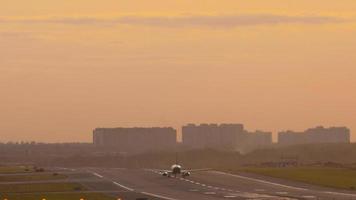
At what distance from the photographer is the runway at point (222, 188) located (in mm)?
89812

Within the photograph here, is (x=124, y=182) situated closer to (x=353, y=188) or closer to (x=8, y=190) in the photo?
(x=8, y=190)

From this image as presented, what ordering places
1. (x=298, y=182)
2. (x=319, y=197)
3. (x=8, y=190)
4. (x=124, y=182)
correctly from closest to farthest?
1. (x=319, y=197)
2. (x=8, y=190)
3. (x=298, y=182)
4. (x=124, y=182)

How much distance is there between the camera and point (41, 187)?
11244 cm

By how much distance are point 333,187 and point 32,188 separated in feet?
103

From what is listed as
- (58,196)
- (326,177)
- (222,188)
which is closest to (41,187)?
(58,196)

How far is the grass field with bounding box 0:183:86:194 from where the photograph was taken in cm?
10578

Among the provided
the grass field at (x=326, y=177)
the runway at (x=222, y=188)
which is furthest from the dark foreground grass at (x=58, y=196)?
the grass field at (x=326, y=177)

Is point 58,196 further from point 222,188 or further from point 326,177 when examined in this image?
point 326,177

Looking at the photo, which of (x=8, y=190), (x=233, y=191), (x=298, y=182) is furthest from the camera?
(x=298, y=182)

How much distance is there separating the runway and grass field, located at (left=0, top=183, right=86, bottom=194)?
5.14 meters

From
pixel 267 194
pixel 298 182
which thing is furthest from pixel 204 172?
pixel 267 194

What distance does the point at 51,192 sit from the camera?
10119 centimetres

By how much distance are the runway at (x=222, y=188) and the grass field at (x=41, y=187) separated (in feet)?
16.9

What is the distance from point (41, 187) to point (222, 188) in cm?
2011
